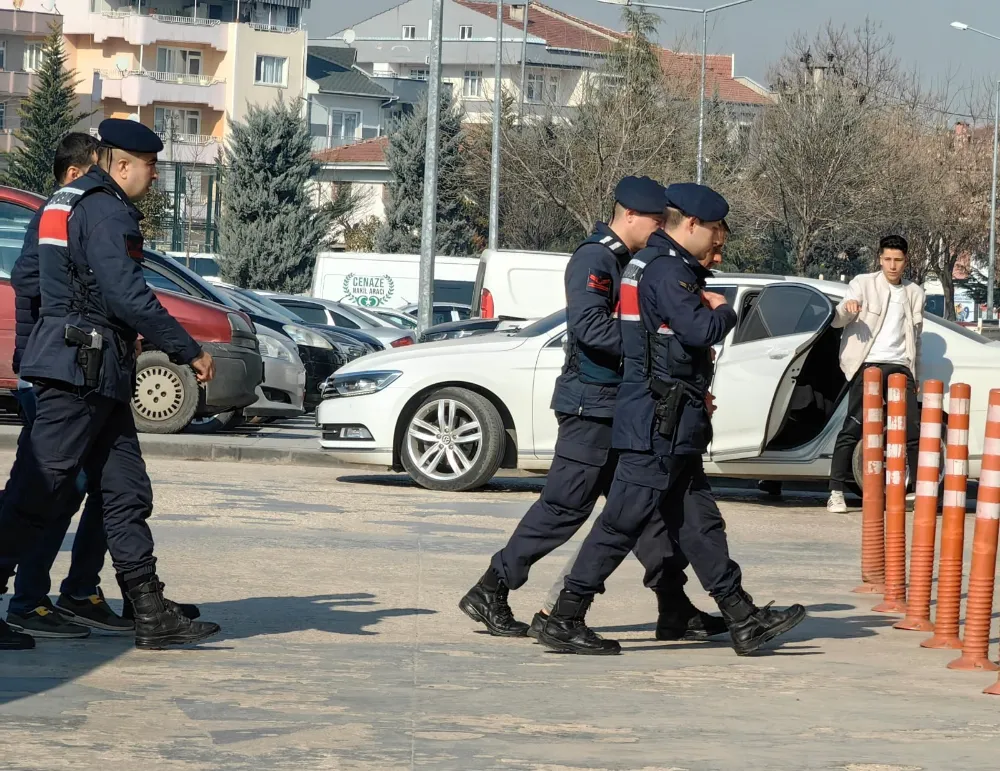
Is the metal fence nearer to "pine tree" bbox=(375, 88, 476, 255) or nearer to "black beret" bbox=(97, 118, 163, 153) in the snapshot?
"pine tree" bbox=(375, 88, 476, 255)

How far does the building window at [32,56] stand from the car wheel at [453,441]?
7137 centimetres

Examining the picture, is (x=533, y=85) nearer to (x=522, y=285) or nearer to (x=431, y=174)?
(x=522, y=285)

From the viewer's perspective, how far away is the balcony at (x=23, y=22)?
76688 millimetres

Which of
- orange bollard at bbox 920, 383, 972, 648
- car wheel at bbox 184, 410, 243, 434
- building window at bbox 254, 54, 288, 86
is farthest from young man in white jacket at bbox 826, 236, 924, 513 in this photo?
building window at bbox 254, 54, 288, 86

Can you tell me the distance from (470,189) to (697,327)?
54.1m

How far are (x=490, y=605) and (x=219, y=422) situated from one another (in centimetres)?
1054

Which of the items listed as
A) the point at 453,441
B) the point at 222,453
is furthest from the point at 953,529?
the point at 222,453

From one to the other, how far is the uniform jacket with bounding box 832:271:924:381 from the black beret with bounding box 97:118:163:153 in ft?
20.4

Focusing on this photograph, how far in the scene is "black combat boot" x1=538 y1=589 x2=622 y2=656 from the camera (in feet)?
20.7

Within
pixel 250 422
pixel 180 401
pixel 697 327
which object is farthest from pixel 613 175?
pixel 697 327

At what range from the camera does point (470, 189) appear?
59688 mm

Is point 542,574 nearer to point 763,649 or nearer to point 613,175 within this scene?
point 763,649

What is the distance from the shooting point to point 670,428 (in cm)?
612

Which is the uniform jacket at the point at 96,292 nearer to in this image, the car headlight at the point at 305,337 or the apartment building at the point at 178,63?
the car headlight at the point at 305,337
